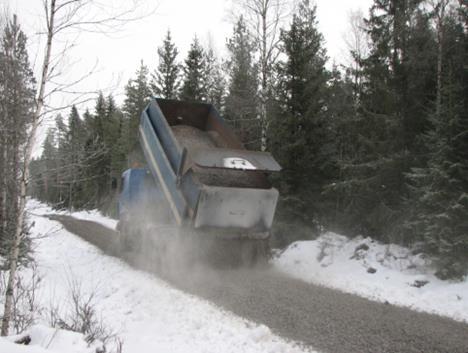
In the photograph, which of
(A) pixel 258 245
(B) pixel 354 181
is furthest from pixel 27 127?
(B) pixel 354 181

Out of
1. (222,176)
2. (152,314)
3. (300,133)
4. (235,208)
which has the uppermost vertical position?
(300,133)

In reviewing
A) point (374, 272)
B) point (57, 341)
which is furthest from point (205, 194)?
point (374, 272)

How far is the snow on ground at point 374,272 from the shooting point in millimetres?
6359

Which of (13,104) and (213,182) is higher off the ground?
(13,104)

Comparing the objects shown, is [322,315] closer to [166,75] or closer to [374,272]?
[374,272]

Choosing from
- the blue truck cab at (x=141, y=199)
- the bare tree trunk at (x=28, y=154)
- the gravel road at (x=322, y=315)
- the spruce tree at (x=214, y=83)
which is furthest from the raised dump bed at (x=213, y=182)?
the spruce tree at (x=214, y=83)

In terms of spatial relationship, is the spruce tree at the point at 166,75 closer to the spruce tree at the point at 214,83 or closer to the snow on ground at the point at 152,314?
the spruce tree at the point at 214,83

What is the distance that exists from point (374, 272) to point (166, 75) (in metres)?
18.3

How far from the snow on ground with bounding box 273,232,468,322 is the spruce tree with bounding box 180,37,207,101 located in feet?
41.2

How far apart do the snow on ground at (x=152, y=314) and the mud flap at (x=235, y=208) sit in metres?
1.46

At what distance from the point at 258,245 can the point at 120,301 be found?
2.90 m

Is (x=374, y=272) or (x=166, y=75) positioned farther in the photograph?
(x=166, y=75)

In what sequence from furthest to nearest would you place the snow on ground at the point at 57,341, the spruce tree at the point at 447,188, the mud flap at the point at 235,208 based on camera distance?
1. the spruce tree at the point at 447,188
2. the mud flap at the point at 235,208
3. the snow on ground at the point at 57,341

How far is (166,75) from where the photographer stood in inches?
893
